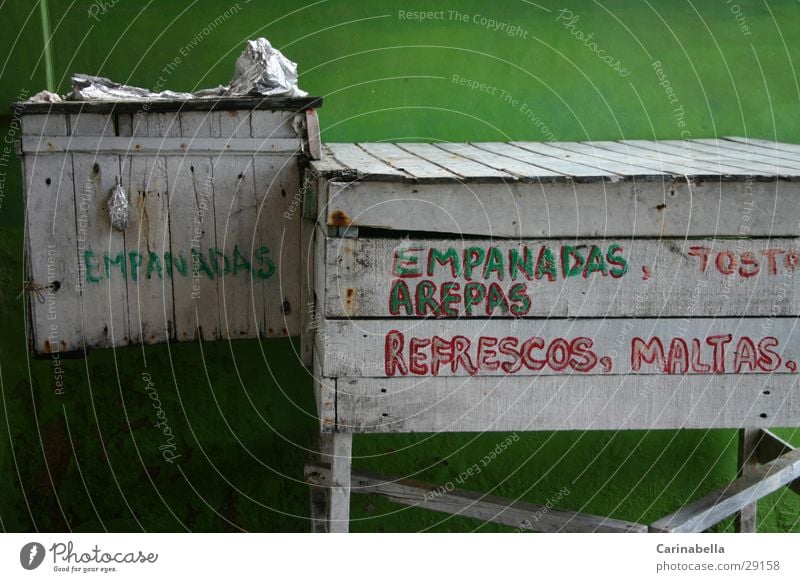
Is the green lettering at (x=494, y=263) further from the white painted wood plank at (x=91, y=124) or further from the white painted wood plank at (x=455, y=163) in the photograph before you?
the white painted wood plank at (x=91, y=124)

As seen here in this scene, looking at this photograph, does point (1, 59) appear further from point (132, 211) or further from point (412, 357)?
point (412, 357)

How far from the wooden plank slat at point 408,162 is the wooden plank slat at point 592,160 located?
0.35 metres

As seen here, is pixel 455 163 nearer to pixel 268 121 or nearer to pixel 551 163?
pixel 551 163

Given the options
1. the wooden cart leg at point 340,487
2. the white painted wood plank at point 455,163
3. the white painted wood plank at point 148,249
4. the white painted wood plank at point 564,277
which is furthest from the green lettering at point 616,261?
the white painted wood plank at point 148,249

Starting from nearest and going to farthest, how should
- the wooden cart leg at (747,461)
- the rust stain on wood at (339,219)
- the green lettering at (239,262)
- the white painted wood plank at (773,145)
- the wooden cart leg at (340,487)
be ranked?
the rust stain on wood at (339,219) < the wooden cart leg at (340,487) < the green lettering at (239,262) < the white painted wood plank at (773,145) < the wooden cart leg at (747,461)

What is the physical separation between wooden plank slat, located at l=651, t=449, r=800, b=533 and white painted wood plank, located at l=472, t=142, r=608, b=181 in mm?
A: 877

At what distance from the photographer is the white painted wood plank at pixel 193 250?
7.02 ft

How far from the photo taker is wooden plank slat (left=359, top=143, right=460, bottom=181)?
1.79 metres

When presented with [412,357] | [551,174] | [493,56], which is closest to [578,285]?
[551,174]

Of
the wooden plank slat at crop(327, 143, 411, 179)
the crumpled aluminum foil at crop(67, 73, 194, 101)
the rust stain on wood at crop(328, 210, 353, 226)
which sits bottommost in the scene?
the rust stain on wood at crop(328, 210, 353, 226)

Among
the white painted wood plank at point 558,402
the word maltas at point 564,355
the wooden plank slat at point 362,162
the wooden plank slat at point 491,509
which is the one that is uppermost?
the wooden plank slat at point 362,162

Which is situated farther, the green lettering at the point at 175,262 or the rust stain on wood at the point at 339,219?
the green lettering at the point at 175,262

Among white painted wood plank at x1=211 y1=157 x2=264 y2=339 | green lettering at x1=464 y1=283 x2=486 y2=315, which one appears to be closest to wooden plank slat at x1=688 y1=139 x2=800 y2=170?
green lettering at x1=464 y1=283 x2=486 y2=315

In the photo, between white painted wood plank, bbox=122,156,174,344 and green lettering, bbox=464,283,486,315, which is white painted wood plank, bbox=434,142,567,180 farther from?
white painted wood plank, bbox=122,156,174,344
